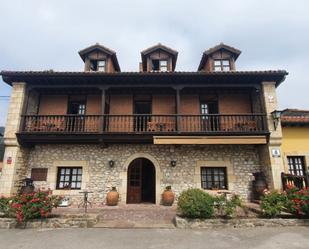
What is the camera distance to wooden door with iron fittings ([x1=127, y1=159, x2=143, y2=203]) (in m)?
9.92

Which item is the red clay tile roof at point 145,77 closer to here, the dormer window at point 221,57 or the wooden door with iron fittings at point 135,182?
the dormer window at point 221,57

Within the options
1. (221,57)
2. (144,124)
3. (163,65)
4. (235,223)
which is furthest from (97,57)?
(235,223)

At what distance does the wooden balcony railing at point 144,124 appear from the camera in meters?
9.57

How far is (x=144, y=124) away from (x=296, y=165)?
8.17 metres

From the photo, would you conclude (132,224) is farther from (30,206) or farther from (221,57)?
(221,57)

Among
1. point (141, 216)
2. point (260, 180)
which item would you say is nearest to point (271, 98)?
point (260, 180)

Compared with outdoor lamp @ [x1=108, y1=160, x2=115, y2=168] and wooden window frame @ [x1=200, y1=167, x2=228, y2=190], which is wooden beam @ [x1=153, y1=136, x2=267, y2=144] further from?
outdoor lamp @ [x1=108, y1=160, x2=115, y2=168]

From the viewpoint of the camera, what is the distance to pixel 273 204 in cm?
660

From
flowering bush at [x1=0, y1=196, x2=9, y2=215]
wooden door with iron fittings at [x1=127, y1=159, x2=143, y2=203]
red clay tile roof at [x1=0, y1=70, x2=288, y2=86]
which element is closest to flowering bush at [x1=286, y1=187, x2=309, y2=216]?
red clay tile roof at [x1=0, y1=70, x2=288, y2=86]

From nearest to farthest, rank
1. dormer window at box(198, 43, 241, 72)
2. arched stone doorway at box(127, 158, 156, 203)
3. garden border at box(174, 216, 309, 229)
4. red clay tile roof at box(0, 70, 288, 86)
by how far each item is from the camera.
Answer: garden border at box(174, 216, 309, 229) < red clay tile roof at box(0, 70, 288, 86) < arched stone doorway at box(127, 158, 156, 203) < dormer window at box(198, 43, 241, 72)

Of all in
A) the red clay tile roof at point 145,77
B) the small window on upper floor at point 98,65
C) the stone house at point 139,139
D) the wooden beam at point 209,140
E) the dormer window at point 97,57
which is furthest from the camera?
the small window on upper floor at point 98,65

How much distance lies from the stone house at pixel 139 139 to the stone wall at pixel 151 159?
0.16 ft

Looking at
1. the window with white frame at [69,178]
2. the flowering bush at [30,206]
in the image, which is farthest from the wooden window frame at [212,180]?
the flowering bush at [30,206]

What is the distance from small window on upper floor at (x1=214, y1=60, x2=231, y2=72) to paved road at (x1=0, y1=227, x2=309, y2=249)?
28.8 feet
